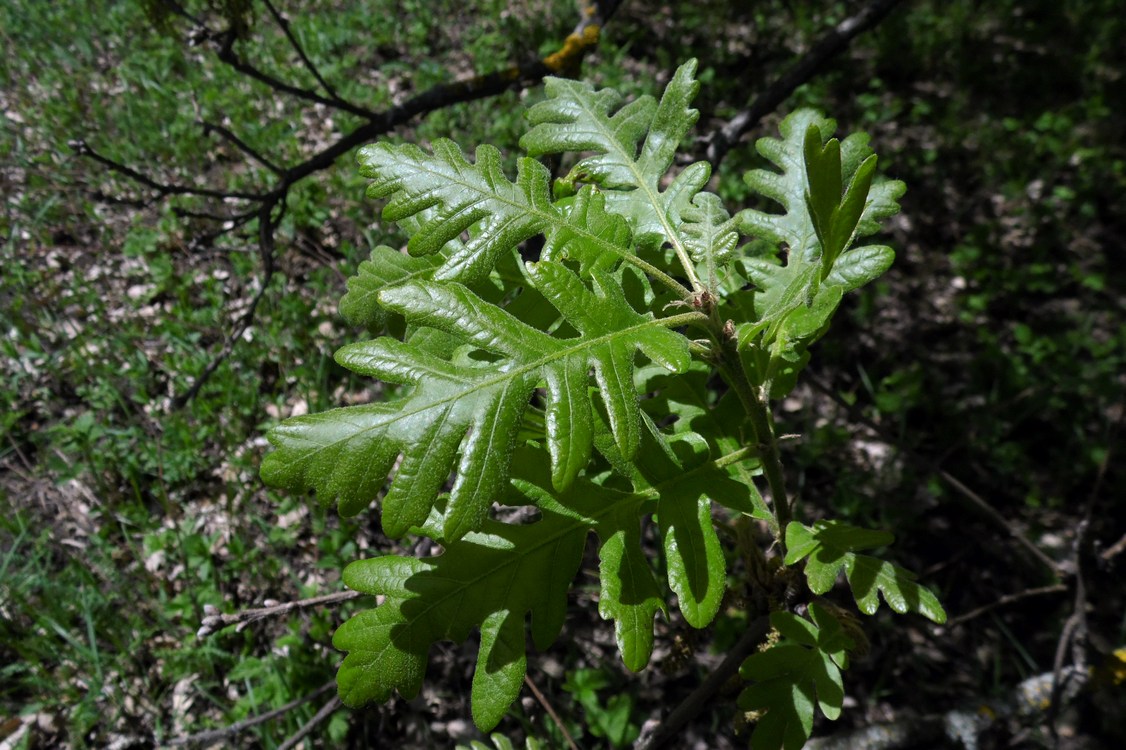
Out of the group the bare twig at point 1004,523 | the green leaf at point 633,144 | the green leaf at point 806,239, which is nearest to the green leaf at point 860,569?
the green leaf at point 806,239

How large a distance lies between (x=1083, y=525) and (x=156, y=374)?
4.36 m

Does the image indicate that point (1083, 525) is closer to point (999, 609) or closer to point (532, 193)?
point (999, 609)

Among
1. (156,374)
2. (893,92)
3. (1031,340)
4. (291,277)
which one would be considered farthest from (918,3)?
(156,374)

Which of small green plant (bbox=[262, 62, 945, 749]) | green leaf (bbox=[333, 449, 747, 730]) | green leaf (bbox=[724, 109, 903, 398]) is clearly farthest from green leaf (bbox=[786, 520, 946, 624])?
green leaf (bbox=[724, 109, 903, 398])

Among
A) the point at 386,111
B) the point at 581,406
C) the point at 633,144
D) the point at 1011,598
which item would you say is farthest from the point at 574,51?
the point at 1011,598

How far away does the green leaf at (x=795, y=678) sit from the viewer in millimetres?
1320

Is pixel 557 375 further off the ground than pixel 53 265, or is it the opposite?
pixel 53 265

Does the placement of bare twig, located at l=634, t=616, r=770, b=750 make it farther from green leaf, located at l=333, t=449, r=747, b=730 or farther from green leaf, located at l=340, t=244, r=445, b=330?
green leaf, located at l=340, t=244, r=445, b=330

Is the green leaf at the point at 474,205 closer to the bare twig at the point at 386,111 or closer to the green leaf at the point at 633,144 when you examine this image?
the green leaf at the point at 633,144

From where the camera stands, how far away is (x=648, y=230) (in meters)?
1.48

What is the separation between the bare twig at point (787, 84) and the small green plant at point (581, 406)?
3.52 feet

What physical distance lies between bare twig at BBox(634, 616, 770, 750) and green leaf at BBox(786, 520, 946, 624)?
36cm

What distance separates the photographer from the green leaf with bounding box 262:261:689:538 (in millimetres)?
988

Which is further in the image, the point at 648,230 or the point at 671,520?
the point at 648,230
